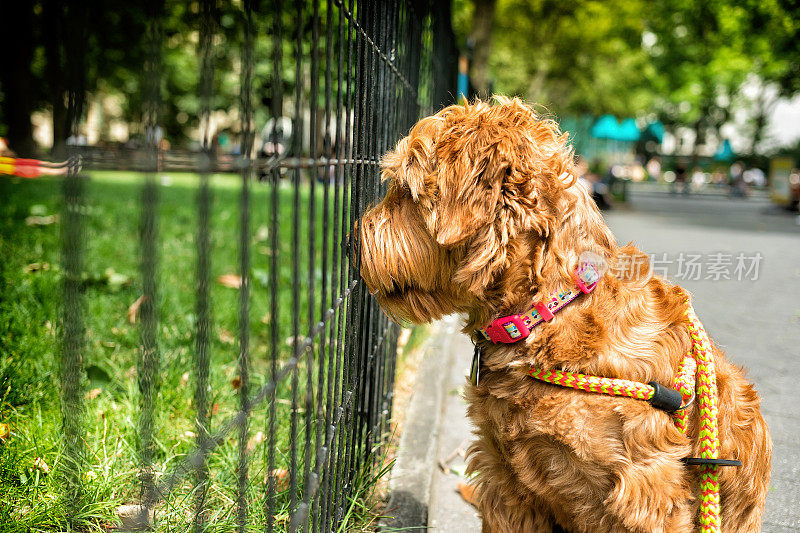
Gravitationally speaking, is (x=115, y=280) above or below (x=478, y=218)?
below

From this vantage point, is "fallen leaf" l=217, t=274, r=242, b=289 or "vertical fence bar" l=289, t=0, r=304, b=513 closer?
"vertical fence bar" l=289, t=0, r=304, b=513

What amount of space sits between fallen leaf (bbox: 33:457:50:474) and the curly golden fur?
1456 mm

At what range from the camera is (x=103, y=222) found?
8.18 m

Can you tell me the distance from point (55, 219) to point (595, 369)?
6479 millimetres

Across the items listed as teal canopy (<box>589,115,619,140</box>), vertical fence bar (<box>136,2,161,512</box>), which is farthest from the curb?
teal canopy (<box>589,115,619,140</box>)

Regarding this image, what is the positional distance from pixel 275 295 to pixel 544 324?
3.32ft

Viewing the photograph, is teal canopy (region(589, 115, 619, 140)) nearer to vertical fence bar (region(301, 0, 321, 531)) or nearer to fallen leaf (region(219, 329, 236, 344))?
fallen leaf (region(219, 329, 236, 344))

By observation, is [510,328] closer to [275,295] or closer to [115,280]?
[275,295]

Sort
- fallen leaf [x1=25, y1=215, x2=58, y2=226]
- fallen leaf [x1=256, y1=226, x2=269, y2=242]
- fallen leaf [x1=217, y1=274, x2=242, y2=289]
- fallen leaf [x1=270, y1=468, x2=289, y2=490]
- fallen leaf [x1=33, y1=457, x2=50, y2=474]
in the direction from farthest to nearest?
fallen leaf [x1=256, y1=226, x2=269, y2=242], fallen leaf [x1=25, y1=215, x2=58, y2=226], fallen leaf [x1=217, y1=274, x2=242, y2=289], fallen leaf [x1=270, y1=468, x2=289, y2=490], fallen leaf [x1=33, y1=457, x2=50, y2=474]

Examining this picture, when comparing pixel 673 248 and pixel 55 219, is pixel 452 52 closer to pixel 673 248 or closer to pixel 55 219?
pixel 55 219

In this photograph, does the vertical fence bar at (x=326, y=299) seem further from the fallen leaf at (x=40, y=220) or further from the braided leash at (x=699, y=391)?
the fallen leaf at (x=40, y=220)

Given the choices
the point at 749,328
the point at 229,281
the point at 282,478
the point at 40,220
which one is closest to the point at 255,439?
the point at 282,478

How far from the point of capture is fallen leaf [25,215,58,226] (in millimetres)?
6602

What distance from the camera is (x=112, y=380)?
132 inches
